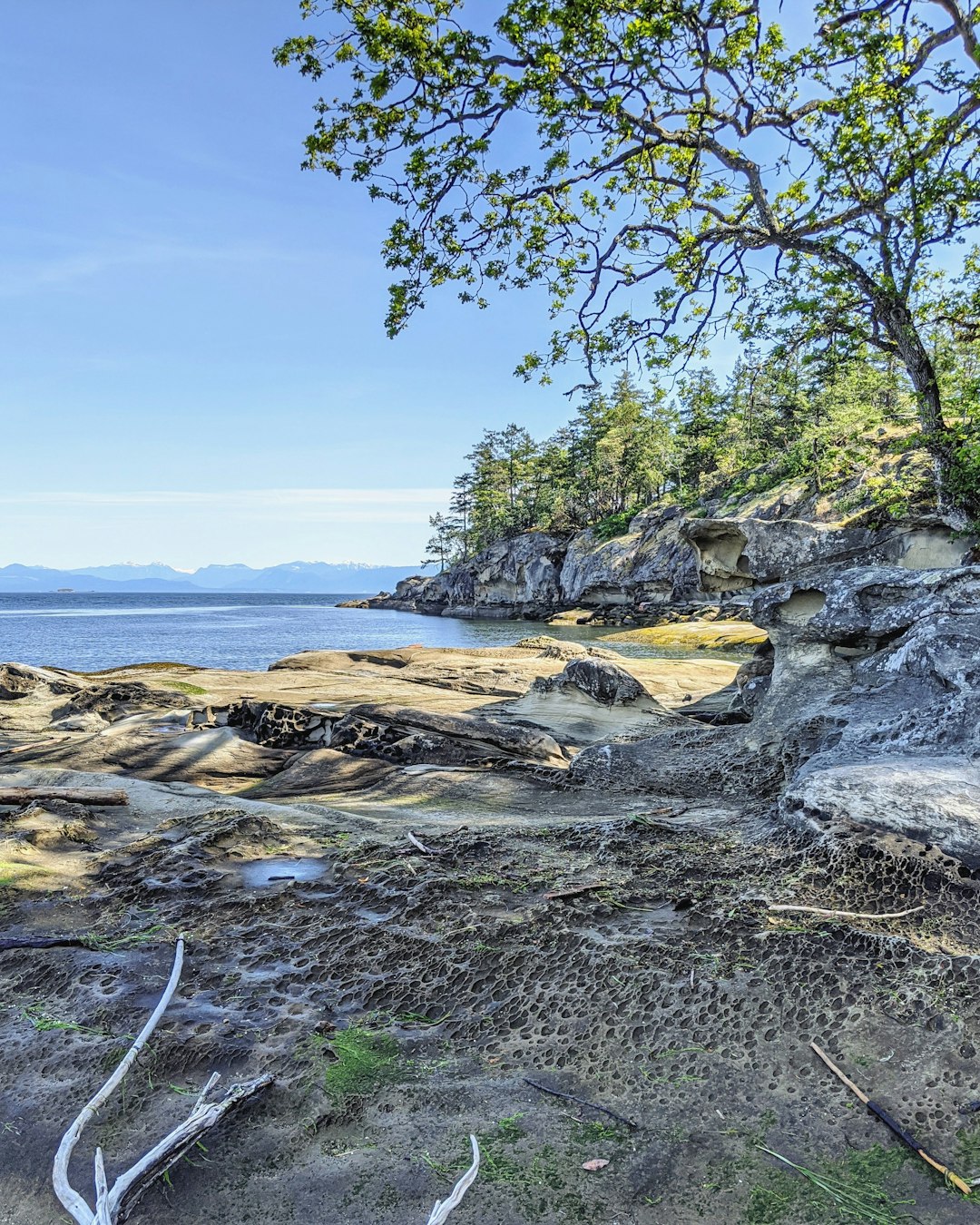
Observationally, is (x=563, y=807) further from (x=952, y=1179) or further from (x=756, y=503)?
(x=756, y=503)

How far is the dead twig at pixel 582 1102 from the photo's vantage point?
2486 mm

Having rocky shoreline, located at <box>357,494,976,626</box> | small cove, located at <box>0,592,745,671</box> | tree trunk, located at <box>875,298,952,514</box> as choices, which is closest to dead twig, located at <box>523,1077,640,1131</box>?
rocky shoreline, located at <box>357,494,976,626</box>

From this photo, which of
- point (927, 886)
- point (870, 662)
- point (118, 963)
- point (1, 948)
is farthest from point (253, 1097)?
point (870, 662)

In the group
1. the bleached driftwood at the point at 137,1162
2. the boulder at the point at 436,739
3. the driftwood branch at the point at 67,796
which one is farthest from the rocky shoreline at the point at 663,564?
the driftwood branch at the point at 67,796

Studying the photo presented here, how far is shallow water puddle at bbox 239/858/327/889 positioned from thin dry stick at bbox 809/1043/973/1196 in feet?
10.4

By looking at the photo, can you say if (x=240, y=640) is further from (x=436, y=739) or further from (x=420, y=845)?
(x=420, y=845)

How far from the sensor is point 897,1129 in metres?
2.34

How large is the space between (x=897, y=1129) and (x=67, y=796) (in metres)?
6.38

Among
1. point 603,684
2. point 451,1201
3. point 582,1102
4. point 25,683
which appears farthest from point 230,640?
point 451,1201

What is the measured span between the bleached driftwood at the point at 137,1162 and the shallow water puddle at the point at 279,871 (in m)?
1.95

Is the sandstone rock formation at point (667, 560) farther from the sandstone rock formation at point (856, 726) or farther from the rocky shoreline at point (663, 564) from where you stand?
the sandstone rock formation at point (856, 726)

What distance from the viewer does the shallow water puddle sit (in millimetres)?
4803

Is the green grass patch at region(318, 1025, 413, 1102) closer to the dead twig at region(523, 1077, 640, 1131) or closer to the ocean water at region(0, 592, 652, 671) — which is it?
the dead twig at region(523, 1077, 640, 1131)

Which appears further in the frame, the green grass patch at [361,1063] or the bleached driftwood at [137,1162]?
the green grass patch at [361,1063]
